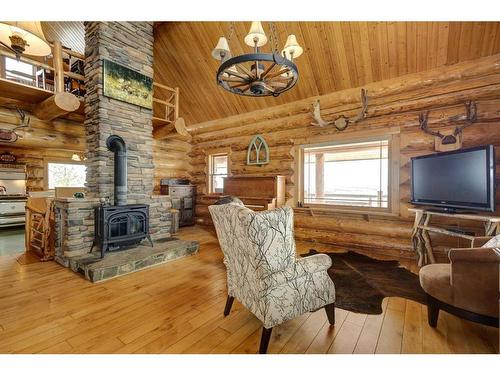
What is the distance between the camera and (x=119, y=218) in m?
3.71

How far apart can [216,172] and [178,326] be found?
17.4ft

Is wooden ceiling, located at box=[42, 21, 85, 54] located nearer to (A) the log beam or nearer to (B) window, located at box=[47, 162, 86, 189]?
(A) the log beam

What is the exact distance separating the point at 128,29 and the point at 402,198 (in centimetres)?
595

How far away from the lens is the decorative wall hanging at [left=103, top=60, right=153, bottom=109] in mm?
3875

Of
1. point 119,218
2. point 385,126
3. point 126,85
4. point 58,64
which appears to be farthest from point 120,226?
point 385,126

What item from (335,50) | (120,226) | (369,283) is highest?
(335,50)

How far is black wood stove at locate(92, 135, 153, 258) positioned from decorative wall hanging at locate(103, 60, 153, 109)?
80cm

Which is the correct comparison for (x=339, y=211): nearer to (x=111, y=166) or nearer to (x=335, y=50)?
(x=335, y=50)

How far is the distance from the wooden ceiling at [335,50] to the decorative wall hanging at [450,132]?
0.84 m

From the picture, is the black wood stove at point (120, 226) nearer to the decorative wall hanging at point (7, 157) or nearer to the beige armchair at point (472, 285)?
the beige armchair at point (472, 285)

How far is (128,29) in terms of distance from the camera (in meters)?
4.24

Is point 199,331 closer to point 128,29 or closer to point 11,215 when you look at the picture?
point 128,29
